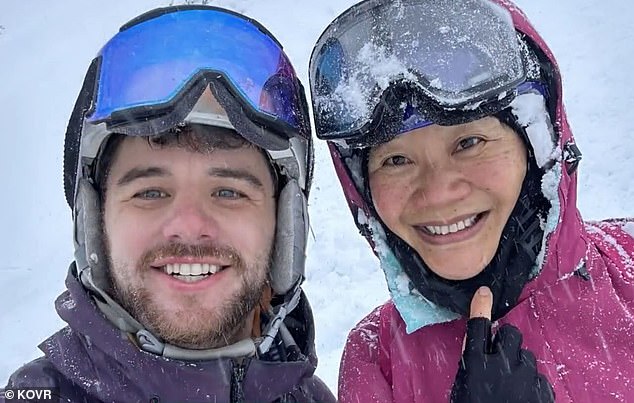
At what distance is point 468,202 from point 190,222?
3.54 ft

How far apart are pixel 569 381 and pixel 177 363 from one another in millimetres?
1428

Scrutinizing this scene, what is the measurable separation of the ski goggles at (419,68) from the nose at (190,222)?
1.92 feet

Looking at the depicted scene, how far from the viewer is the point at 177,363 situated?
2381mm

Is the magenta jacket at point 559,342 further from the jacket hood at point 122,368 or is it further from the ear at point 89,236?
the ear at point 89,236

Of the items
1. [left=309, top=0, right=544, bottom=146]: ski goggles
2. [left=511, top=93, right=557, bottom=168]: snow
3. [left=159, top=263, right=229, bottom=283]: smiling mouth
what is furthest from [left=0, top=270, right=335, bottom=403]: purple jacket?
[left=511, top=93, right=557, bottom=168]: snow

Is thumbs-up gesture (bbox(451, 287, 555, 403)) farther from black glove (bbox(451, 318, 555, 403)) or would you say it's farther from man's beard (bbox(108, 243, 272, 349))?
man's beard (bbox(108, 243, 272, 349))

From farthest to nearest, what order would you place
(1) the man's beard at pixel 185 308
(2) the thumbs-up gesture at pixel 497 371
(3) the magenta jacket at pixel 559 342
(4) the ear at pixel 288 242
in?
(4) the ear at pixel 288 242 < (1) the man's beard at pixel 185 308 < (3) the magenta jacket at pixel 559 342 < (2) the thumbs-up gesture at pixel 497 371

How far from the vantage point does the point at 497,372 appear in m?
2.09

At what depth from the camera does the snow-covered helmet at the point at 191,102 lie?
8.43 feet

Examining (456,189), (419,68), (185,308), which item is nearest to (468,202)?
(456,189)

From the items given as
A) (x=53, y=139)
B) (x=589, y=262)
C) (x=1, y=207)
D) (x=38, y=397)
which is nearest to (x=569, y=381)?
(x=589, y=262)

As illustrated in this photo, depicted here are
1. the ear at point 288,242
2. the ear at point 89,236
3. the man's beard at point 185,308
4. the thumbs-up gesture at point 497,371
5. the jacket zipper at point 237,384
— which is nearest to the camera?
the thumbs-up gesture at point 497,371

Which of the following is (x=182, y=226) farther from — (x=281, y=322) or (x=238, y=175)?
(x=281, y=322)

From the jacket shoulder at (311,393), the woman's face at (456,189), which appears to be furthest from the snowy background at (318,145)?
the woman's face at (456,189)
